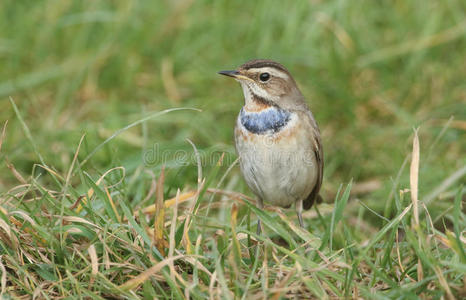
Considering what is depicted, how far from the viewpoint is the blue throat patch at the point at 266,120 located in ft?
17.9

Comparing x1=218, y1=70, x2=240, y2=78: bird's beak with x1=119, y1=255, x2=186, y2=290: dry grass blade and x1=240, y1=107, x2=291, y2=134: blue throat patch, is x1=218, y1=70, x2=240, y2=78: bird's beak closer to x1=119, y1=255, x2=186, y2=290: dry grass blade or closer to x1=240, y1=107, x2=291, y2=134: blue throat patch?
x1=240, y1=107, x2=291, y2=134: blue throat patch

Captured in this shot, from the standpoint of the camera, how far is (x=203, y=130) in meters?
7.43

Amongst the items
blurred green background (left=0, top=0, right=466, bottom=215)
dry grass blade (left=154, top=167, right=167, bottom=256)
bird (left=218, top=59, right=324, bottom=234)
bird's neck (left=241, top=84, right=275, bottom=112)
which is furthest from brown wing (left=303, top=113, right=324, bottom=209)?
dry grass blade (left=154, top=167, right=167, bottom=256)

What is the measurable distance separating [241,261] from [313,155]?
154 cm

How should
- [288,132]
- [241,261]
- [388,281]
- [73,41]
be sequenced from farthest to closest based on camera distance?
[73,41] → [288,132] → [241,261] → [388,281]

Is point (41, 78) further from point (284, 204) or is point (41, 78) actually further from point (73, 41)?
point (284, 204)

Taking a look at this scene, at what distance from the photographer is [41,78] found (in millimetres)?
8039

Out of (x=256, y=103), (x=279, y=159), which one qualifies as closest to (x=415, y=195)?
(x=279, y=159)

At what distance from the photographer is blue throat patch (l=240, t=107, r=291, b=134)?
5461 mm

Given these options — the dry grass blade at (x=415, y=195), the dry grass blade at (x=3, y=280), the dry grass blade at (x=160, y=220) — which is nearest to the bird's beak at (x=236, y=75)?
the dry grass blade at (x=160, y=220)

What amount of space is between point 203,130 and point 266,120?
201 cm

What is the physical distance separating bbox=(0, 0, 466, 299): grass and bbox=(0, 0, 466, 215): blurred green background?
0.7 inches

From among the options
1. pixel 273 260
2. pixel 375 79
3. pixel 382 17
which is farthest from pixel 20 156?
pixel 382 17

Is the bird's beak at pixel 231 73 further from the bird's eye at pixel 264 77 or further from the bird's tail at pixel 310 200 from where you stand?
the bird's tail at pixel 310 200
